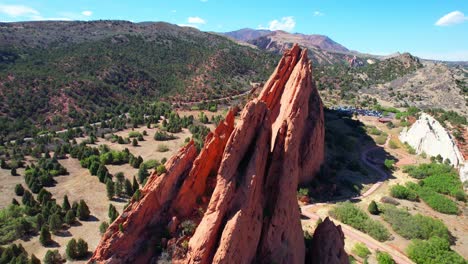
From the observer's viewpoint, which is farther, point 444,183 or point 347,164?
point 347,164

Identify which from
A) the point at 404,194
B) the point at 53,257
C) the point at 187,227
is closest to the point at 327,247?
the point at 187,227

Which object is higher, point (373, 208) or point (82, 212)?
point (373, 208)

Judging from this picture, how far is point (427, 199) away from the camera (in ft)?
175

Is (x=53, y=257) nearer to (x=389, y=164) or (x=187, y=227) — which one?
(x=187, y=227)

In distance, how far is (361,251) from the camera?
126ft

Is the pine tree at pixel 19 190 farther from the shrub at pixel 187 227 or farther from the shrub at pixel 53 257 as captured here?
the shrub at pixel 187 227

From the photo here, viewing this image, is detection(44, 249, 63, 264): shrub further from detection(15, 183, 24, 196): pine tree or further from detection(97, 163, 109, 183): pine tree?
detection(15, 183, 24, 196): pine tree

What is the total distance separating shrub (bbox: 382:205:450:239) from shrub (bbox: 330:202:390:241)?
85.3 inches

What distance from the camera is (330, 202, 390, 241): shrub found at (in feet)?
141

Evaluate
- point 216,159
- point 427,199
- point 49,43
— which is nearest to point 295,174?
point 216,159

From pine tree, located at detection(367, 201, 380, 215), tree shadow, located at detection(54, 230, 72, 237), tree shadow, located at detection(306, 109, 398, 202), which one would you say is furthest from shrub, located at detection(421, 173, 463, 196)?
tree shadow, located at detection(54, 230, 72, 237)

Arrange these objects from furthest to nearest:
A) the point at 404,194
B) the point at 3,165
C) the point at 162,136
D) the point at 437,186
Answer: the point at 162,136, the point at 3,165, the point at 437,186, the point at 404,194

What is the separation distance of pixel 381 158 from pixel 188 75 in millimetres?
101294

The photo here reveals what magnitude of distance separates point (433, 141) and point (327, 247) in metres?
58.9
